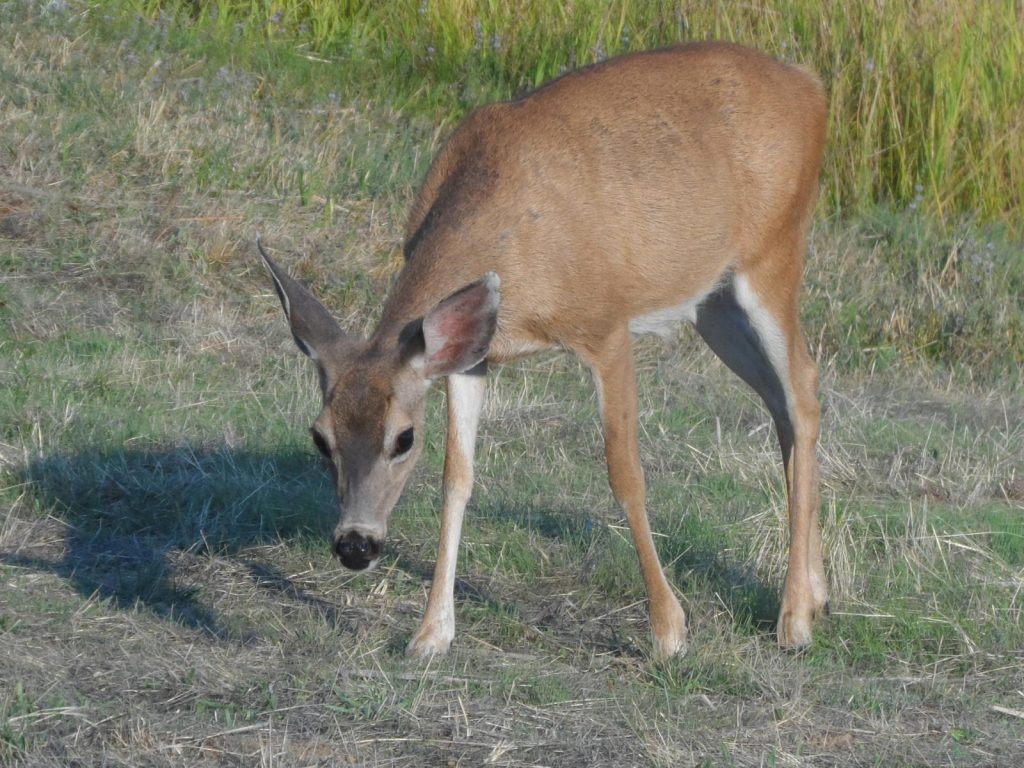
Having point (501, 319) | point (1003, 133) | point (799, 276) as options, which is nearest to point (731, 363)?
point (799, 276)

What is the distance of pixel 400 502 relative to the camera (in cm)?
609

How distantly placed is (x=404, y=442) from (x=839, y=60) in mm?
6750

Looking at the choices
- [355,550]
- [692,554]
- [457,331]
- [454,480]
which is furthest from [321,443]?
[692,554]

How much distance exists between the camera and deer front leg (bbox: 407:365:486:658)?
16.7 ft

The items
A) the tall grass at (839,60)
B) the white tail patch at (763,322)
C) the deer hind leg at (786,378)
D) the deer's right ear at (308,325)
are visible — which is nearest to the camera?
the deer's right ear at (308,325)

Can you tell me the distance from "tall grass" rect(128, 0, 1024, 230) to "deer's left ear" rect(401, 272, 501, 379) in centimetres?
619

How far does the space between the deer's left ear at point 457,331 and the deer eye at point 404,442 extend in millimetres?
190

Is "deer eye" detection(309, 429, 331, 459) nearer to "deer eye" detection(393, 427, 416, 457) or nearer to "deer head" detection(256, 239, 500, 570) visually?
"deer head" detection(256, 239, 500, 570)

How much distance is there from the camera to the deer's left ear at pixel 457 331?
14.8 ft

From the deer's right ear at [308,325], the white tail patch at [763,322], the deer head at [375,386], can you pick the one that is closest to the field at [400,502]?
the deer head at [375,386]

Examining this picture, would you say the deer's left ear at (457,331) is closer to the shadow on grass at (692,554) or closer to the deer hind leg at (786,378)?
the shadow on grass at (692,554)

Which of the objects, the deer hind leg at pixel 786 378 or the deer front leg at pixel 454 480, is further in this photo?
the deer hind leg at pixel 786 378

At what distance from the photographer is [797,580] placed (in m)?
5.46

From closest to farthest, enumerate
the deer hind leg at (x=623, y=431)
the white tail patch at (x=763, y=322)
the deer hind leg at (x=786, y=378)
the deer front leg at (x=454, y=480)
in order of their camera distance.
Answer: the deer front leg at (x=454, y=480), the deer hind leg at (x=623, y=431), the deer hind leg at (x=786, y=378), the white tail patch at (x=763, y=322)
